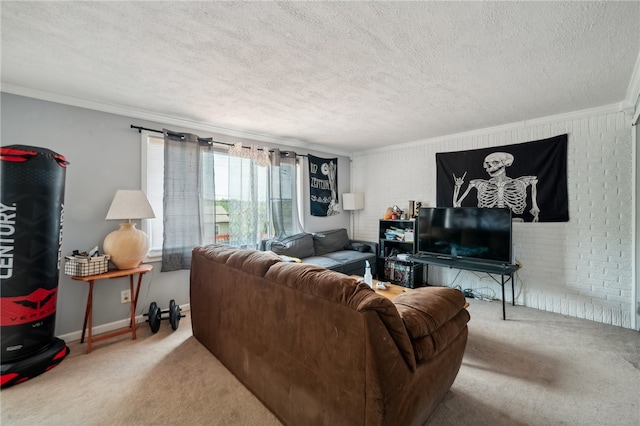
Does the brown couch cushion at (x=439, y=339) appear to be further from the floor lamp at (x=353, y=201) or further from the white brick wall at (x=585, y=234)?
the floor lamp at (x=353, y=201)

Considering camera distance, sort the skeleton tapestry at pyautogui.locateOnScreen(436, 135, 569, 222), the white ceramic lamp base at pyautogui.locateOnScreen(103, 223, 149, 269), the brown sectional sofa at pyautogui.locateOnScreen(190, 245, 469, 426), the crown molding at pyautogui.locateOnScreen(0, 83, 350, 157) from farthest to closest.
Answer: the skeleton tapestry at pyautogui.locateOnScreen(436, 135, 569, 222)
the white ceramic lamp base at pyautogui.locateOnScreen(103, 223, 149, 269)
the crown molding at pyautogui.locateOnScreen(0, 83, 350, 157)
the brown sectional sofa at pyautogui.locateOnScreen(190, 245, 469, 426)

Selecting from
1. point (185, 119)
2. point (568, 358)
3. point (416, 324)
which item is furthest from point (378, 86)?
point (568, 358)

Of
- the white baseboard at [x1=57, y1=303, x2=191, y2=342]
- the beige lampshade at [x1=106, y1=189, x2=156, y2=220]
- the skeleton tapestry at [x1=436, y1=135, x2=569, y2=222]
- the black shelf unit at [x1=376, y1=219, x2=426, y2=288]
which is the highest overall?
the skeleton tapestry at [x1=436, y1=135, x2=569, y2=222]

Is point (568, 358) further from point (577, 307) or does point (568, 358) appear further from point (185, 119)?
point (185, 119)

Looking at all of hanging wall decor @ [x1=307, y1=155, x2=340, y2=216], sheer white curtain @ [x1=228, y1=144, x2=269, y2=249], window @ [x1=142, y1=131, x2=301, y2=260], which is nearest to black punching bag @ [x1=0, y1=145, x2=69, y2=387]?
window @ [x1=142, y1=131, x2=301, y2=260]

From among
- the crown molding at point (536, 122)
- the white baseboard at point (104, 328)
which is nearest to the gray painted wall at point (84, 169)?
the white baseboard at point (104, 328)

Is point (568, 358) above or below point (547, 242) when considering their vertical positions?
below

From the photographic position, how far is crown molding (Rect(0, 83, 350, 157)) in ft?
7.76

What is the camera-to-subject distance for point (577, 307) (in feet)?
10.1

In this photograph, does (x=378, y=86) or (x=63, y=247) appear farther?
(x=63, y=247)

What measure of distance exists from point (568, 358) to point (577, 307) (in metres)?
1.23

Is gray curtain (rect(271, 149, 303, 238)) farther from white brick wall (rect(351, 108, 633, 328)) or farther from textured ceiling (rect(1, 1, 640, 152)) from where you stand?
white brick wall (rect(351, 108, 633, 328))

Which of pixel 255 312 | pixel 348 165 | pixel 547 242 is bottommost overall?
pixel 255 312

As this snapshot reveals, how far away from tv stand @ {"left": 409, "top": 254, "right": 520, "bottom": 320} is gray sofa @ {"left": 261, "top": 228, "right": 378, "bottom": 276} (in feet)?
2.77
